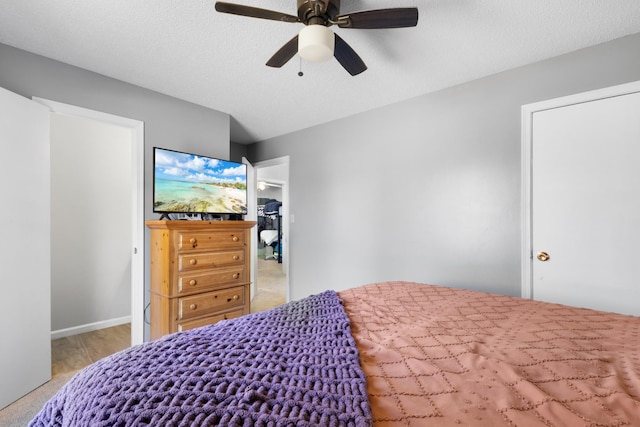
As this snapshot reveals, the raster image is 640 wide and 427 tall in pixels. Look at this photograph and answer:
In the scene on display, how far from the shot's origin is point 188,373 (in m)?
0.71

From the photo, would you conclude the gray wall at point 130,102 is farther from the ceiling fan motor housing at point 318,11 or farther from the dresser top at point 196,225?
Result: the ceiling fan motor housing at point 318,11

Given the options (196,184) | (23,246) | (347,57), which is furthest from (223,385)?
(196,184)

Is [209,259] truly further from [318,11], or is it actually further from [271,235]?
[271,235]

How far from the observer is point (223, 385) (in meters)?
0.68

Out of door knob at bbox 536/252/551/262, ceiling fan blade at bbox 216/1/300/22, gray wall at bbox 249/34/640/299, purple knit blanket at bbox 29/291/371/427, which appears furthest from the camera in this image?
gray wall at bbox 249/34/640/299

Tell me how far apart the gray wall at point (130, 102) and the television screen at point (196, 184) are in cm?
33

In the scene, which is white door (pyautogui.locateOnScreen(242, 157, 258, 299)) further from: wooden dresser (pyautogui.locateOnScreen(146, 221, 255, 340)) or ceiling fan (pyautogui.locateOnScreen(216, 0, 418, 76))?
ceiling fan (pyautogui.locateOnScreen(216, 0, 418, 76))

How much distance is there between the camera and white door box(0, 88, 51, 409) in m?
1.87

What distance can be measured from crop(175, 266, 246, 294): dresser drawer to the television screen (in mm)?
584

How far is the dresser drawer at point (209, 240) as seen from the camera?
7.68 feet

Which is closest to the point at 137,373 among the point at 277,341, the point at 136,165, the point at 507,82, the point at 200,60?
the point at 277,341

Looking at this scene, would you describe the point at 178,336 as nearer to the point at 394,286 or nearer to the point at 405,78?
the point at 394,286

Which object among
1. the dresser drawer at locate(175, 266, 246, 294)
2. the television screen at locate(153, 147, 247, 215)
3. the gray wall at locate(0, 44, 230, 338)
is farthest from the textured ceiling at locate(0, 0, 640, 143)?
the dresser drawer at locate(175, 266, 246, 294)

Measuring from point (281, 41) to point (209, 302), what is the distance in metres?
2.07
